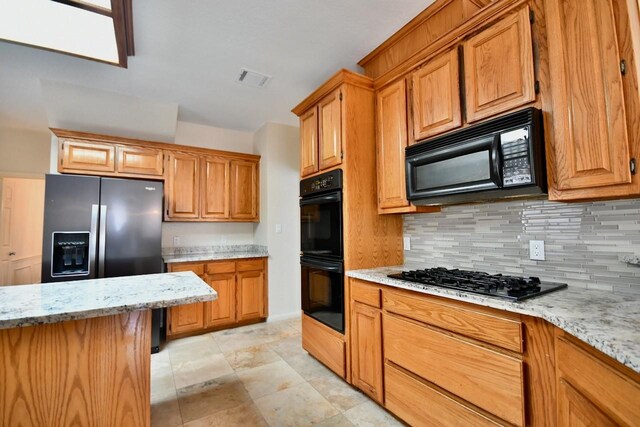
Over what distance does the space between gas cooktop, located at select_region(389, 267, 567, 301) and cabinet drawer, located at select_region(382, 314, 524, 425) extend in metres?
0.25

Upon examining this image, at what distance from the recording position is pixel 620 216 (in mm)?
1322

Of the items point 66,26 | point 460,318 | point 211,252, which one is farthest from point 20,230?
point 460,318

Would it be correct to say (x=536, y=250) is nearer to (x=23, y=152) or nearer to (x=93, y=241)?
(x=93, y=241)

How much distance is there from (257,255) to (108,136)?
2.09 m

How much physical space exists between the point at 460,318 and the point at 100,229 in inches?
120

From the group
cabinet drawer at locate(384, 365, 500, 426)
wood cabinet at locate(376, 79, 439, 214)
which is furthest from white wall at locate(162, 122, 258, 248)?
cabinet drawer at locate(384, 365, 500, 426)

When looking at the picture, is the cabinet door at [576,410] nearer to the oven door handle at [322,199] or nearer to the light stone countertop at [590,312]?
the light stone countertop at [590,312]

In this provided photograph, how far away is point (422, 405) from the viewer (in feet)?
5.07

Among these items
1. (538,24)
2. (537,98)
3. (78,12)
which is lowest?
(537,98)

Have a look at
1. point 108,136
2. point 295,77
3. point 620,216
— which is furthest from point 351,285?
point 108,136

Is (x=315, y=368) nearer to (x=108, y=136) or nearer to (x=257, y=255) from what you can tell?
(x=257, y=255)

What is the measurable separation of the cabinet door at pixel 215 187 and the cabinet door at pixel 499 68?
9.71ft

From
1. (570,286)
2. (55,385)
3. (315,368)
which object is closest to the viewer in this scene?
(55,385)

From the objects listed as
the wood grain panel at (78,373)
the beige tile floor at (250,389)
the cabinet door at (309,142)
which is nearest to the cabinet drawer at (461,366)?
the beige tile floor at (250,389)
